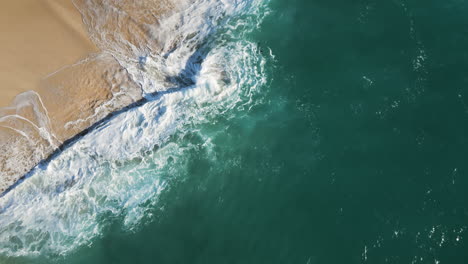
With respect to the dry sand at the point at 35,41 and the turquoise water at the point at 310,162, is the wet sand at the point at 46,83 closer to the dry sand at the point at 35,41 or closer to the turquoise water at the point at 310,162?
the dry sand at the point at 35,41

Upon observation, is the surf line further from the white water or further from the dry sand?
the dry sand

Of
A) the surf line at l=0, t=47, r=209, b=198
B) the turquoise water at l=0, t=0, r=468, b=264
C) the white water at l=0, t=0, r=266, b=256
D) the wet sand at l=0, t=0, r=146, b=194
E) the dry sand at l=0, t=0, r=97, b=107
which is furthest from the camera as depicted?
the dry sand at l=0, t=0, r=97, b=107

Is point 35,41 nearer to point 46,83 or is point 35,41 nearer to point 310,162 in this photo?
point 46,83

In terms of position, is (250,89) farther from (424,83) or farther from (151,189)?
(424,83)

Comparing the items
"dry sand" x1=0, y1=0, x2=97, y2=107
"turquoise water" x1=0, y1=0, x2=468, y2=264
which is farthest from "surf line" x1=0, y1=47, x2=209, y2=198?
"dry sand" x1=0, y1=0, x2=97, y2=107

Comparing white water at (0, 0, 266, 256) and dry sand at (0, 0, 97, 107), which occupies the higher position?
dry sand at (0, 0, 97, 107)

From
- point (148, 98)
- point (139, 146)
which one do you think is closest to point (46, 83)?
point (148, 98)
